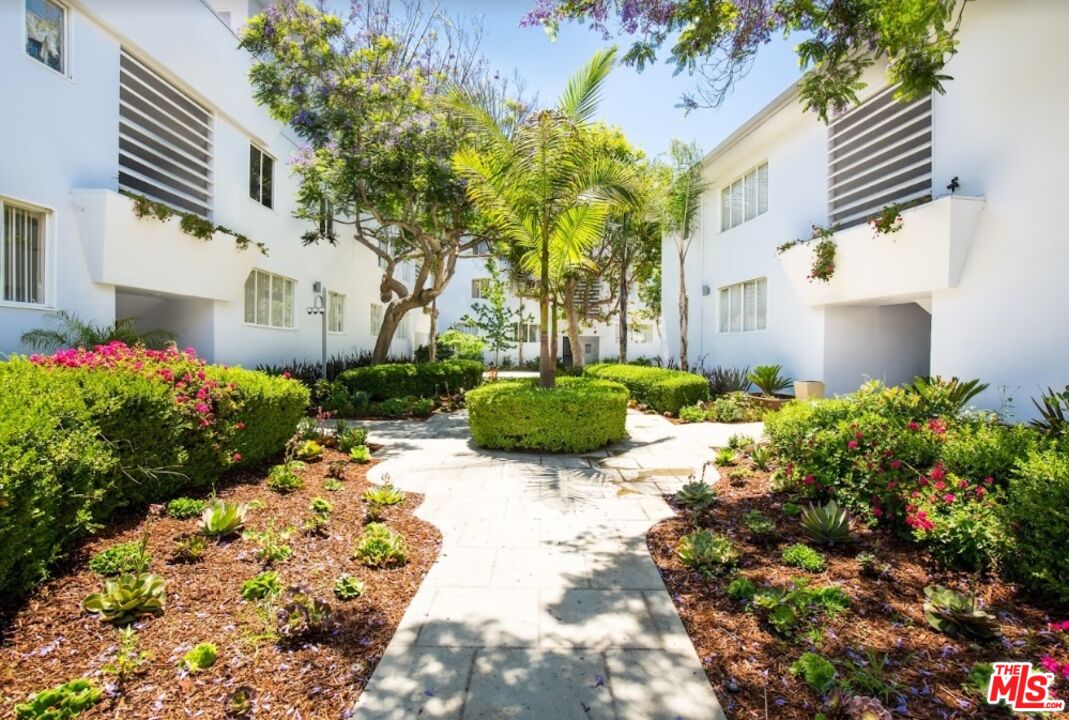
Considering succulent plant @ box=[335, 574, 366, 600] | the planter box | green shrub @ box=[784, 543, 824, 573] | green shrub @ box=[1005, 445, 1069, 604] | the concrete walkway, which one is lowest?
the concrete walkway

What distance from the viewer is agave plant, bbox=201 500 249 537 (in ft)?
12.4

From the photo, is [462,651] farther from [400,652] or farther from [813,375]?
[813,375]

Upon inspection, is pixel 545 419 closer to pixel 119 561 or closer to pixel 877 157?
pixel 119 561

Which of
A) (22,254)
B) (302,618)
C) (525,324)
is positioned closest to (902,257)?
(302,618)

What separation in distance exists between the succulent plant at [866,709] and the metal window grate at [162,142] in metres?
10.1

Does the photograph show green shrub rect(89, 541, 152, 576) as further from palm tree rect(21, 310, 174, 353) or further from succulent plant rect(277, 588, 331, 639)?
palm tree rect(21, 310, 174, 353)

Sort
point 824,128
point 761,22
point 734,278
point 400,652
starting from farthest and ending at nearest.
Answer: point 734,278
point 824,128
point 761,22
point 400,652

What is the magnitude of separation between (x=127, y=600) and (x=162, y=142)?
8.85 m

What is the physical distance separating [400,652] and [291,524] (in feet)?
6.59

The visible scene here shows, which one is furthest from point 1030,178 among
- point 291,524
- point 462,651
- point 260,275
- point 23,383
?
point 260,275

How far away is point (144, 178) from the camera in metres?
8.16

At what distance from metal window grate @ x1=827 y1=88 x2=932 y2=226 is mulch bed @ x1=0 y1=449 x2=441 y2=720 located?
30.8 ft

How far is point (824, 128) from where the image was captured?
10.1m

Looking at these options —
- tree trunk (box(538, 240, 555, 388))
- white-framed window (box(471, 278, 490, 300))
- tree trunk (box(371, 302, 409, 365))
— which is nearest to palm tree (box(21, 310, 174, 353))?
tree trunk (box(538, 240, 555, 388))
